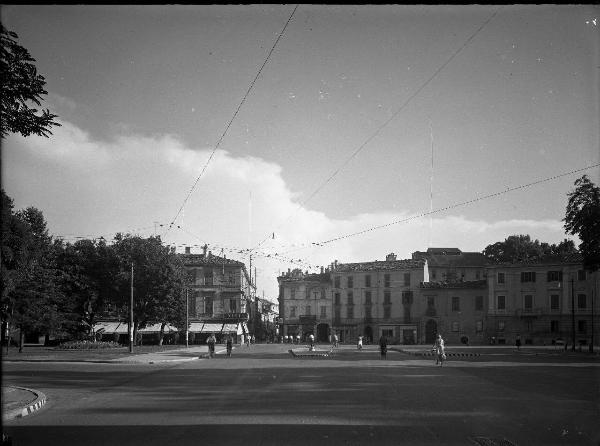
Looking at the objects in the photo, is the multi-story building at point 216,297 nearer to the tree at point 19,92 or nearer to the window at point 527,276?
the window at point 527,276

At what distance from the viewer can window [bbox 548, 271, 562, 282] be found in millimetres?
66875

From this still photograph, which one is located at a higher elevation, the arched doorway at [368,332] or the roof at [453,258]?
the roof at [453,258]

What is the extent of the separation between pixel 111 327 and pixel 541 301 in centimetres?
A: 5317

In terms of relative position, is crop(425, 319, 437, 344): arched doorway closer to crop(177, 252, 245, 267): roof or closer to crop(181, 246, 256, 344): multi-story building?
crop(181, 246, 256, 344): multi-story building

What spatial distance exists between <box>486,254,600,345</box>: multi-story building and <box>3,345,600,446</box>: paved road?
50.6 meters

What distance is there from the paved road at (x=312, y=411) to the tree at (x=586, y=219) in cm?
1844

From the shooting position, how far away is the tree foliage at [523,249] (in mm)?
86875

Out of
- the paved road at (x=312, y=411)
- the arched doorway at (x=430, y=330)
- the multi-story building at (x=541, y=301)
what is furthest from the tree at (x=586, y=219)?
the arched doorway at (x=430, y=330)

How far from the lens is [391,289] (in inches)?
3159

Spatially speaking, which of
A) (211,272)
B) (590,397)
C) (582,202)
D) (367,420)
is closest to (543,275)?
(582,202)

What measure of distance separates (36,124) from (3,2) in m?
9.20

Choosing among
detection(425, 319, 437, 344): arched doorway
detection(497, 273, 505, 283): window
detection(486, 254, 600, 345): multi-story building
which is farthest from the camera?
detection(425, 319, 437, 344): arched doorway

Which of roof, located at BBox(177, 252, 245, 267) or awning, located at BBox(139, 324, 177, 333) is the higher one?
roof, located at BBox(177, 252, 245, 267)

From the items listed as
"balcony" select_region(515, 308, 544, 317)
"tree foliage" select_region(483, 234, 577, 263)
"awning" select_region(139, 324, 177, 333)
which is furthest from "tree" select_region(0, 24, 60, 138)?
"tree foliage" select_region(483, 234, 577, 263)
